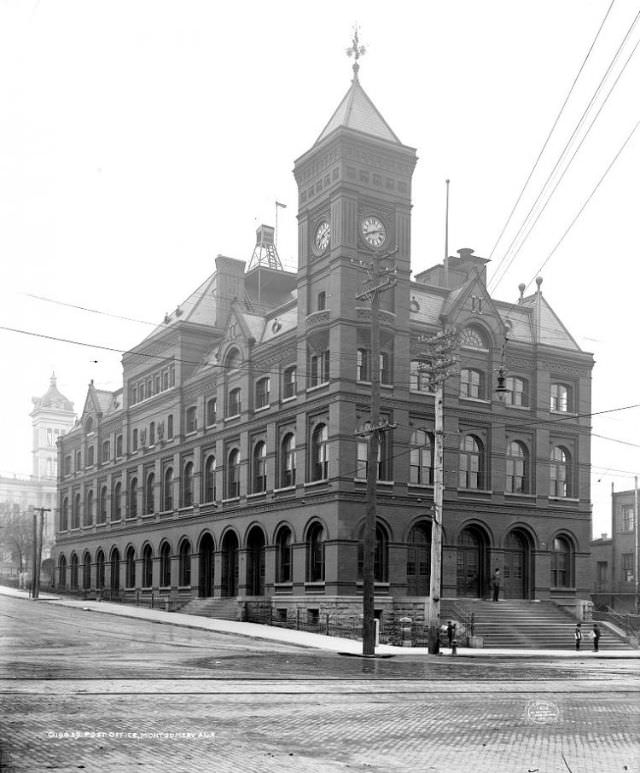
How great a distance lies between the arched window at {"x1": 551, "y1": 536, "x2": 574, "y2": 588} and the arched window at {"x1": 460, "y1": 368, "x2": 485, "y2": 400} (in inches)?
345

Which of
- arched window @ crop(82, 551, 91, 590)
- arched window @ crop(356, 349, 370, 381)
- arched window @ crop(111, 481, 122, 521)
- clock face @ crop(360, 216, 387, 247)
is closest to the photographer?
arched window @ crop(356, 349, 370, 381)

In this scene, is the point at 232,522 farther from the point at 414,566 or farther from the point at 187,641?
the point at 187,641

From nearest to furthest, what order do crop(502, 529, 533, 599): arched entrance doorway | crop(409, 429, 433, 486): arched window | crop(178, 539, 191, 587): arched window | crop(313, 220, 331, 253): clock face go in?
crop(409, 429, 433, 486): arched window
crop(313, 220, 331, 253): clock face
crop(502, 529, 533, 599): arched entrance doorway
crop(178, 539, 191, 587): arched window

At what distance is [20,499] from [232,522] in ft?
59.4

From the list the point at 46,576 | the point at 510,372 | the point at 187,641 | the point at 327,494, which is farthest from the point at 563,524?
the point at 46,576

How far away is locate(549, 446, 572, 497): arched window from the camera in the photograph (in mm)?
51969

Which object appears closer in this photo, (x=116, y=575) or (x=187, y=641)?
(x=187, y=641)

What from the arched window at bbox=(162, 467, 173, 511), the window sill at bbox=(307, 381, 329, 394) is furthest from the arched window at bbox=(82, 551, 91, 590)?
the window sill at bbox=(307, 381, 329, 394)

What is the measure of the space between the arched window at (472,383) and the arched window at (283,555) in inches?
434

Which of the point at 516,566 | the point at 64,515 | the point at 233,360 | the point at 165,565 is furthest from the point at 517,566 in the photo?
the point at 64,515

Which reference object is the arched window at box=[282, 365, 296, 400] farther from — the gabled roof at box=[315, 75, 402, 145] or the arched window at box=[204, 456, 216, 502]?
the gabled roof at box=[315, 75, 402, 145]

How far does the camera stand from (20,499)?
63.4 meters

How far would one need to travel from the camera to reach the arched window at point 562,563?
50.9 metres

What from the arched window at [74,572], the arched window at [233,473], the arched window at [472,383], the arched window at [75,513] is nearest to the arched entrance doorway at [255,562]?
the arched window at [233,473]
